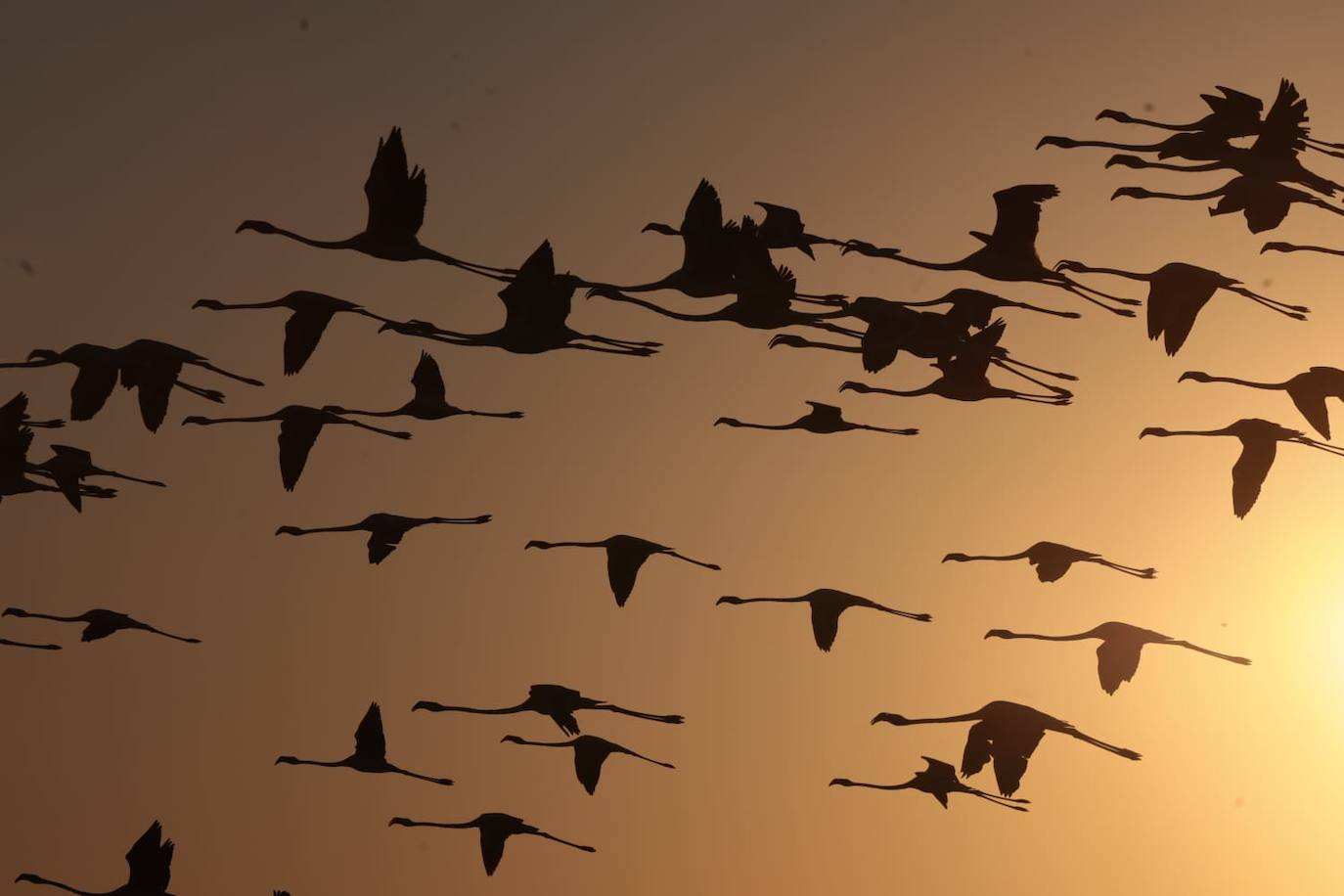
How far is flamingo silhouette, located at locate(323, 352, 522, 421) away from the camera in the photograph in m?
31.8

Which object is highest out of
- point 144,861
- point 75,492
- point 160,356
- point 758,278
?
point 758,278

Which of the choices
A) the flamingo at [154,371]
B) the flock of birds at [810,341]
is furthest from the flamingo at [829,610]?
the flamingo at [154,371]

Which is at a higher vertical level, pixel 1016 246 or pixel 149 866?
pixel 1016 246

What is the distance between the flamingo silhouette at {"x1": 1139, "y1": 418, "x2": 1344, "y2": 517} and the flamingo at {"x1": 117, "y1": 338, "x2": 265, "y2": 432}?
14.2 m

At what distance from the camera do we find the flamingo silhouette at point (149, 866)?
3134 cm

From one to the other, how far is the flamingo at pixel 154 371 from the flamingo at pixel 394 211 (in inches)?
115

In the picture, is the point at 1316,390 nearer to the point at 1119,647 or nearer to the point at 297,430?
the point at 1119,647

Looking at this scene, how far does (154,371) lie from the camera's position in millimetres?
28656

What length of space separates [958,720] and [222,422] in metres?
12.7

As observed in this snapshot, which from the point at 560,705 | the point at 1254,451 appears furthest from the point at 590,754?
the point at 1254,451

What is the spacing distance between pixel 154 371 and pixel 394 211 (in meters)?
4.79

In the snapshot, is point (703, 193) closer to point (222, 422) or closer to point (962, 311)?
point (962, 311)

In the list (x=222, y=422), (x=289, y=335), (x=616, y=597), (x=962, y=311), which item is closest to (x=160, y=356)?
(x=289, y=335)

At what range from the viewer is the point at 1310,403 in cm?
2666
